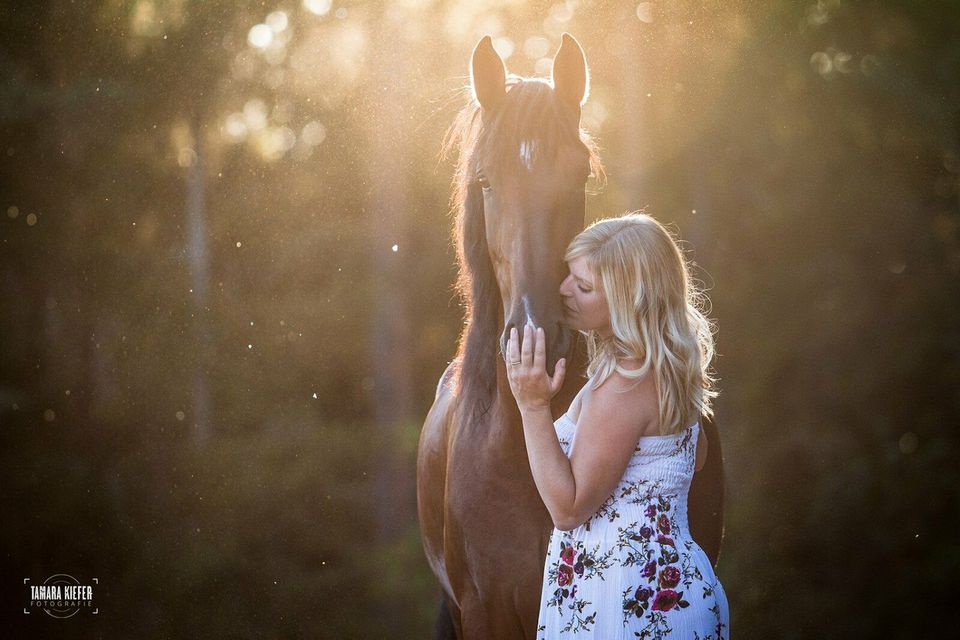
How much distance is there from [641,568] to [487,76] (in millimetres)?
1375

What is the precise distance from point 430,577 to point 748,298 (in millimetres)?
3667

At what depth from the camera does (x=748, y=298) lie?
743 centimetres

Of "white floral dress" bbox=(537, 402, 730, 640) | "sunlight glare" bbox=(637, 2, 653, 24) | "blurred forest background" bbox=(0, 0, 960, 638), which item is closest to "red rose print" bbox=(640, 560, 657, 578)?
"white floral dress" bbox=(537, 402, 730, 640)

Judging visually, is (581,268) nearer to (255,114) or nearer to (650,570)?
(650,570)

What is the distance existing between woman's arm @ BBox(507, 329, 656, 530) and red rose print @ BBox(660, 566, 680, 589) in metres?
0.19

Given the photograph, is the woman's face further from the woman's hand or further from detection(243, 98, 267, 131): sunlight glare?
detection(243, 98, 267, 131): sunlight glare

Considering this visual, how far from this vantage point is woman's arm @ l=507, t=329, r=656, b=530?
5.81 feet

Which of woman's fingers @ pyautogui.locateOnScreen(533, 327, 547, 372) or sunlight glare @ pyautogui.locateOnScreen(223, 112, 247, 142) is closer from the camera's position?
woman's fingers @ pyautogui.locateOnScreen(533, 327, 547, 372)

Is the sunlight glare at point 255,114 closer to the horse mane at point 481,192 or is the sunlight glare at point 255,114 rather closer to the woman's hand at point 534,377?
the horse mane at point 481,192

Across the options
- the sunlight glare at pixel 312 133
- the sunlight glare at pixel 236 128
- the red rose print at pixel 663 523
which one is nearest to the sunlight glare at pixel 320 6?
the sunlight glare at pixel 312 133

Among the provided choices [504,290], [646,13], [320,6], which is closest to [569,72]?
[504,290]

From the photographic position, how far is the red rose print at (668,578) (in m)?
1.78

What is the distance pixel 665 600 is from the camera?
177 centimetres

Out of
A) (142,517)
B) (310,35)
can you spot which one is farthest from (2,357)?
(310,35)
